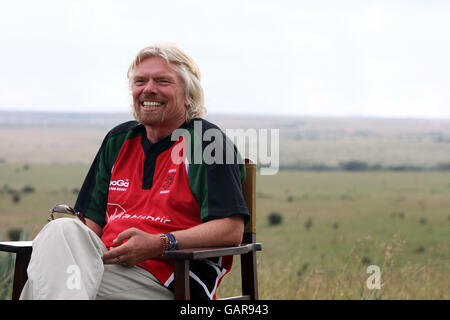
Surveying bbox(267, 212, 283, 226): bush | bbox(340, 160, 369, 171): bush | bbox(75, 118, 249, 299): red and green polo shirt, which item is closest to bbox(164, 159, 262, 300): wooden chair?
bbox(75, 118, 249, 299): red and green polo shirt

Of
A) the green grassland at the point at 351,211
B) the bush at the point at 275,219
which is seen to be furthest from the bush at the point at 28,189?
the bush at the point at 275,219

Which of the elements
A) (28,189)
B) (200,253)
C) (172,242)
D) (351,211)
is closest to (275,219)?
(351,211)

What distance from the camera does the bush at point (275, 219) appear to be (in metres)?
36.5

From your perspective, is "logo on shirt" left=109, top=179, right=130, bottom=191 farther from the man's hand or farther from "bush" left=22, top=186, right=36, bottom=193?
"bush" left=22, top=186, right=36, bottom=193

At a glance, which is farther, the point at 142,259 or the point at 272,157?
the point at 272,157

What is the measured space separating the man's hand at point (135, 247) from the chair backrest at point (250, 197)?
61cm

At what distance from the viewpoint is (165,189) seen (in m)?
3.84

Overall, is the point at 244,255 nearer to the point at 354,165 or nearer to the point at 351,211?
the point at 351,211

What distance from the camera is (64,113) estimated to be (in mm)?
96375

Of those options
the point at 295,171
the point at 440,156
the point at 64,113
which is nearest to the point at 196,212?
the point at 295,171

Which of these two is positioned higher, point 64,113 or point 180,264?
point 64,113
